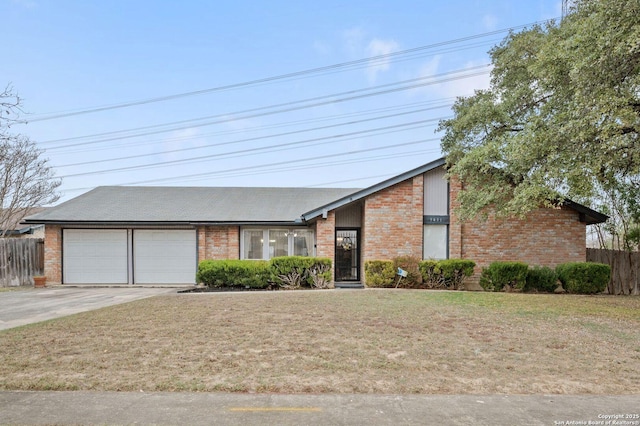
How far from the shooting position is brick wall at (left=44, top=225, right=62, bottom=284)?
15.7m

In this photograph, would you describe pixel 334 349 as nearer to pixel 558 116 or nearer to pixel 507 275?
pixel 558 116

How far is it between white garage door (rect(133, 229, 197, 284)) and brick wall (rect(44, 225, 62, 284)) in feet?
9.90

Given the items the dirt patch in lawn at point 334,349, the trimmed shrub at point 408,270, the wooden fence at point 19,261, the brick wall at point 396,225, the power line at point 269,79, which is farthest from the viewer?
the power line at point 269,79

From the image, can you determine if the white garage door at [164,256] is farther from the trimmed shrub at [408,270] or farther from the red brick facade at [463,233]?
the trimmed shrub at [408,270]

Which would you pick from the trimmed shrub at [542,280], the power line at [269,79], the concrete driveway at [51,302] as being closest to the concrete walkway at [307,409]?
the concrete driveway at [51,302]

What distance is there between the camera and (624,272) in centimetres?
1435

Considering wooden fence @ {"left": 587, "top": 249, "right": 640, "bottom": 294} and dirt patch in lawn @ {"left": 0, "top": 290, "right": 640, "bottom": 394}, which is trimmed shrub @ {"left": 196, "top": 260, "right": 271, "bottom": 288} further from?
wooden fence @ {"left": 587, "top": 249, "right": 640, "bottom": 294}

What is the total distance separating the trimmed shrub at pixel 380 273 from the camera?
13602 millimetres

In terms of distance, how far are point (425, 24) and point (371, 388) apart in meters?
18.8

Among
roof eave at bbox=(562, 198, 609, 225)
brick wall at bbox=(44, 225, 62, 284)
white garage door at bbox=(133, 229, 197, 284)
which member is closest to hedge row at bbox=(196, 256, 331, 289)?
white garage door at bbox=(133, 229, 197, 284)

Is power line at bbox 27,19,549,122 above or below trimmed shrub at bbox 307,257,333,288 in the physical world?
above

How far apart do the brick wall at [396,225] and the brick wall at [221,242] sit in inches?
224

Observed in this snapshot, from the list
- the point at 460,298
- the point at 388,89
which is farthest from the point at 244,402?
the point at 388,89

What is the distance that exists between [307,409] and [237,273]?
10895 millimetres
